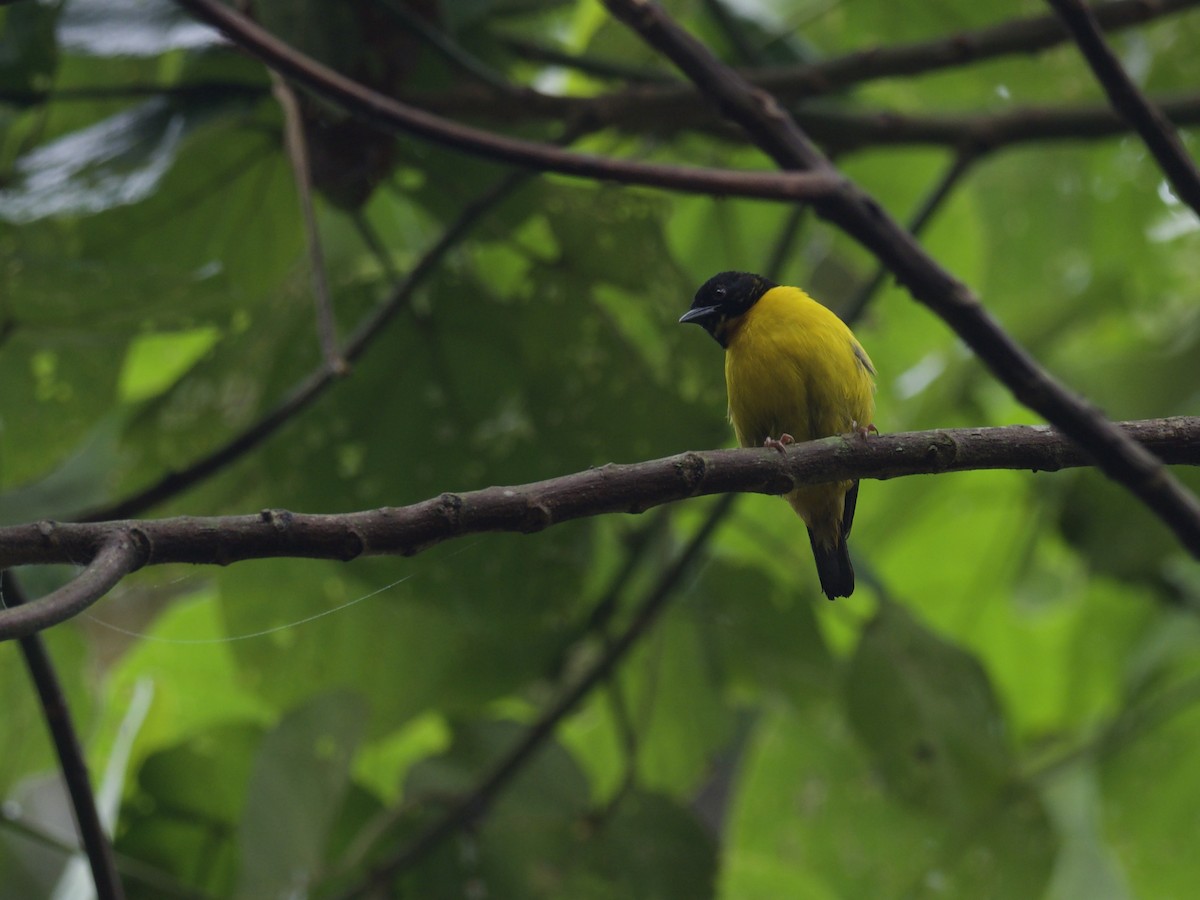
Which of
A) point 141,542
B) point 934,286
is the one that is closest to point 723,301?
point 934,286

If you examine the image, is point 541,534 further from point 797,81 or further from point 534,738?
point 797,81

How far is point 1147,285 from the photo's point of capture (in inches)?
162

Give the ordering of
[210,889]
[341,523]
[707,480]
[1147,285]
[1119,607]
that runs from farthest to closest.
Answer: [1147,285] < [1119,607] < [210,889] < [707,480] < [341,523]

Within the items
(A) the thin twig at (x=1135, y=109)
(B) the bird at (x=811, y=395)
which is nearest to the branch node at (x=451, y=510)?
(A) the thin twig at (x=1135, y=109)

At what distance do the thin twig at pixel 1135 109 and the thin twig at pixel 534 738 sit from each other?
1364 millimetres

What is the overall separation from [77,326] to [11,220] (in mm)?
291

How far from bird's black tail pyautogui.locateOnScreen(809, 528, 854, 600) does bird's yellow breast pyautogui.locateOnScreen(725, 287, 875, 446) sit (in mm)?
214

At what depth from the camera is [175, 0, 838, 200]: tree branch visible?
1562 mm

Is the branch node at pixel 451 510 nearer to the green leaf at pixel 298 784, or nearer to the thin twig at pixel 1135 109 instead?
the thin twig at pixel 1135 109

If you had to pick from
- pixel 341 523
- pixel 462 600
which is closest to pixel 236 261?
pixel 462 600

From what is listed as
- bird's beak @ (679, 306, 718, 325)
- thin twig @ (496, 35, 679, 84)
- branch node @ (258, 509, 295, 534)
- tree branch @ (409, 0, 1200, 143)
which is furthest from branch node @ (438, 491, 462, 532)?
thin twig @ (496, 35, 679, 84)

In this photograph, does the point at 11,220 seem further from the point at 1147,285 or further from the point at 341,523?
the point at 1147,285

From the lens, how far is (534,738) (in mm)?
2920

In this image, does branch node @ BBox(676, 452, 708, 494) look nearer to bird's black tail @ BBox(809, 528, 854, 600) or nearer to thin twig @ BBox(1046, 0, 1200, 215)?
thin twig @ BBox(1046, 0, 1200, 215)
